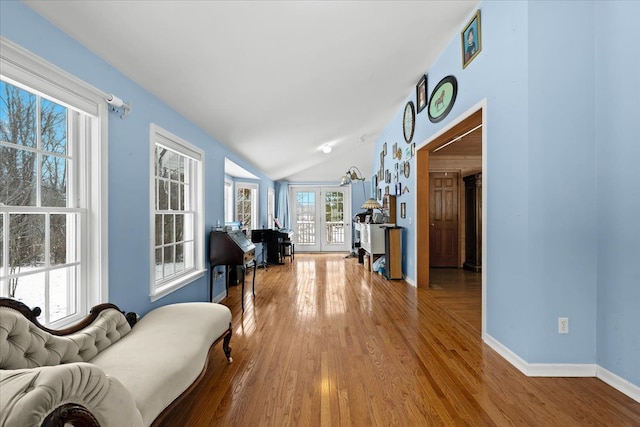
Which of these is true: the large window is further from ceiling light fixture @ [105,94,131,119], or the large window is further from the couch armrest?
the couch armrest

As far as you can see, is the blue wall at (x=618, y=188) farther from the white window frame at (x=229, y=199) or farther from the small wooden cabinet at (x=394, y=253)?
the white window frame at (x=229, y=199)

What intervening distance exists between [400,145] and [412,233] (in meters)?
1.65

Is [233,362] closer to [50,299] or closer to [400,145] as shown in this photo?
[50,299]

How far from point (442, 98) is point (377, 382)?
298cm

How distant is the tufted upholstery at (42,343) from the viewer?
1131mm

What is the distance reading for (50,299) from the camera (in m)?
1.66

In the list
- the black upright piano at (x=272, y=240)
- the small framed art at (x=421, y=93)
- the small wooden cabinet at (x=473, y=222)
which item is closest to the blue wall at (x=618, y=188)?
the small framed art at (x=421, y=93)

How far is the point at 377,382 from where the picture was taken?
1.86 m

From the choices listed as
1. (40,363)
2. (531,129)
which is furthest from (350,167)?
(40,363)

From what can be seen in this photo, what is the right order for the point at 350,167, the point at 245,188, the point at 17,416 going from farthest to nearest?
1. the point at 350,167
2. the point at 245,188
3. the point at 17,416

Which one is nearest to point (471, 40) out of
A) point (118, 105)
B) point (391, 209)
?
point (118, 105)

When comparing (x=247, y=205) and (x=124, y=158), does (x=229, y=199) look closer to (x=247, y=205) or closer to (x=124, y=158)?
(x=247, y=205)

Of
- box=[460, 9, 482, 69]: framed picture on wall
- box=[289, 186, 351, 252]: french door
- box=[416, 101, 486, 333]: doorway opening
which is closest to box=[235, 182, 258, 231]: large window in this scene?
box=[289, 186, 351, 252]: french door

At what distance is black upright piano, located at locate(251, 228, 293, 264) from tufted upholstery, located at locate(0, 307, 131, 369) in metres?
4.68
